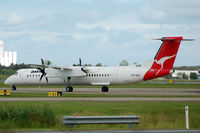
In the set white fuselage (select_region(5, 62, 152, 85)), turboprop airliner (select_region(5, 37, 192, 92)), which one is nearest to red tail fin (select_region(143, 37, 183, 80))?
turboprop airliner (select_region(5, 37, 192, 92))

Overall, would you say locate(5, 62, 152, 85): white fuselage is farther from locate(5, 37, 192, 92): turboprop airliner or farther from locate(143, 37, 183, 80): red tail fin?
locate(143, 37, 183, 80): red tail fin

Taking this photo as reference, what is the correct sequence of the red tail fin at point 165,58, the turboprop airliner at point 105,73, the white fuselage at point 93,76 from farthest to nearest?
the white fuselage at point 93,76
the turboprop airliner at point 105,73
the red tail fin at point 165,58

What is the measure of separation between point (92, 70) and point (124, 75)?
552 cm

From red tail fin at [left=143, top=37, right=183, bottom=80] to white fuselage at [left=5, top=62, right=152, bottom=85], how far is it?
1059 mm

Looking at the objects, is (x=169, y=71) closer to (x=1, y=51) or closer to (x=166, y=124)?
(x=166, y=124)

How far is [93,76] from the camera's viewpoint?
51656mm

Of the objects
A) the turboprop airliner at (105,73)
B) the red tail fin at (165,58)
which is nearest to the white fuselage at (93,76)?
the turboprop airliner at (105,73)

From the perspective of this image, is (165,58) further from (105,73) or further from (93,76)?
(93,76)

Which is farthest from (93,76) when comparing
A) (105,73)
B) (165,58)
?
(165,58)

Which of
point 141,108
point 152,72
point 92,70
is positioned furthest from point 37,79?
point 141,108

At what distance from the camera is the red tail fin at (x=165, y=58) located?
151 ft

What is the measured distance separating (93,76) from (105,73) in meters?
2.05

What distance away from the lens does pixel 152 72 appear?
4653 cm

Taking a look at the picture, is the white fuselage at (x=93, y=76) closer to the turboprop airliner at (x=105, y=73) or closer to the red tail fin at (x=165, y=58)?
the turboprop airliner at (x=105, y=73)
